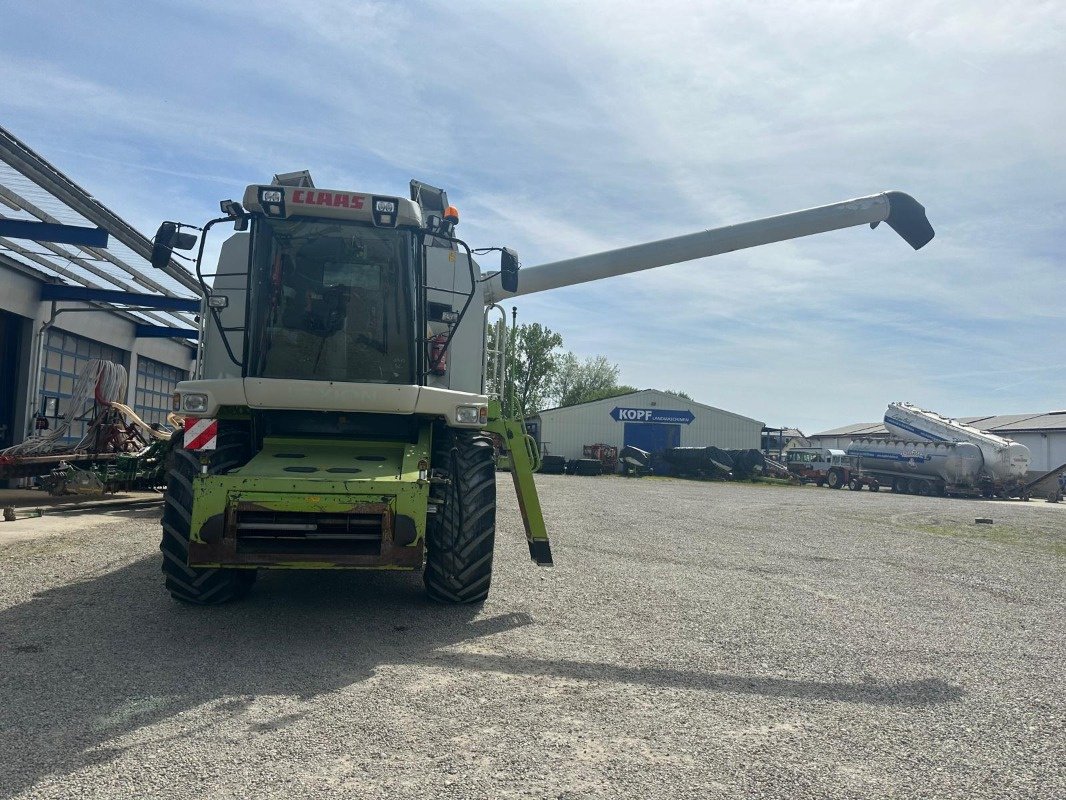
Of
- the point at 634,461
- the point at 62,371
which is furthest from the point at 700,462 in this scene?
the point at 62,371

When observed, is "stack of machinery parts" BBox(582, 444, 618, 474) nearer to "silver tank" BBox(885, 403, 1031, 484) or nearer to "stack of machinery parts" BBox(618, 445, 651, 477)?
"stack of machinery parts" BBox(618, 445, 651, 477)

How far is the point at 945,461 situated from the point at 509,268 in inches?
1401

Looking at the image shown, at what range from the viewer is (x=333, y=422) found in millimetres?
6949

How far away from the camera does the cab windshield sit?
6.56 m

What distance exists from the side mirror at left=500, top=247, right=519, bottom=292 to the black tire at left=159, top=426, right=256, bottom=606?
277cm

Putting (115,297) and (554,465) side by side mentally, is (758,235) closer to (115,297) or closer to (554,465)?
(115,297)

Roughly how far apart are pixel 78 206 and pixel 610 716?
461 inches

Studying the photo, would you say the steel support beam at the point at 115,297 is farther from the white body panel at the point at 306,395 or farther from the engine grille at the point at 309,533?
the engine grille at the point at 309,533

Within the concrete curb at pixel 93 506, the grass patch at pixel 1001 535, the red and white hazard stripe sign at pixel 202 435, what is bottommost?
the grass patch at pixel 1001 535

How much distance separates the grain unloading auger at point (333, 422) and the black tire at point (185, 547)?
13mm

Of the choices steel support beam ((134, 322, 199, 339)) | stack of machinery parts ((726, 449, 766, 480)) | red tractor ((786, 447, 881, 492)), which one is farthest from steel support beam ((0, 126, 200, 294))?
red tractor ((786, 447, 881, 492))

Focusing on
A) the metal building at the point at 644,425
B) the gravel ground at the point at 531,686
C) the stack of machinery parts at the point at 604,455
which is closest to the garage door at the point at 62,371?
the gravel ground at the point at 531,686

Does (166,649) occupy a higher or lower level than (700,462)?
lower

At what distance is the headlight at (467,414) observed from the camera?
6648 mm
